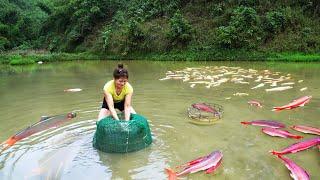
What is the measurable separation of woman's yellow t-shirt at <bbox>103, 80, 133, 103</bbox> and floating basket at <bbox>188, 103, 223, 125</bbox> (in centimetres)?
202

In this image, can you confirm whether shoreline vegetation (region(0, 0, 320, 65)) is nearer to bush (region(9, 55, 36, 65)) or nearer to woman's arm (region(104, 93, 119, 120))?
bush (region(9, 55, 36, 65))

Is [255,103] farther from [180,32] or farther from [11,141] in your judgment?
[180,32]

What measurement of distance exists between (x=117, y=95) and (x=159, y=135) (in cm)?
122

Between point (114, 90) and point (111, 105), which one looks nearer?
point (111, 105)

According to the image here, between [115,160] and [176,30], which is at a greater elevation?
[176,30]

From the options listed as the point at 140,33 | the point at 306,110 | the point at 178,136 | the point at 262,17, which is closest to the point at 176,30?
the point at 140,33

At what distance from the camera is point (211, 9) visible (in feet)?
85.4

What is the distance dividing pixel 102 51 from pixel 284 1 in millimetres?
12004


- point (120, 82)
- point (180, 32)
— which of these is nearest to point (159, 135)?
point (120, 82)

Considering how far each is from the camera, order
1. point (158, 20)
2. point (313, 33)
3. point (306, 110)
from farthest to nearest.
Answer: point (158, 20) < point (313, 33) < point (306, 110)

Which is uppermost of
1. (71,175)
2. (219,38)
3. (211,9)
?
(211,9)

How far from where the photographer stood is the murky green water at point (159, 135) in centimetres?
605

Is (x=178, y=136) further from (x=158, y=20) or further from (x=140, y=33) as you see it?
(x=158, y=20)

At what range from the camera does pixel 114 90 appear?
7062mm
